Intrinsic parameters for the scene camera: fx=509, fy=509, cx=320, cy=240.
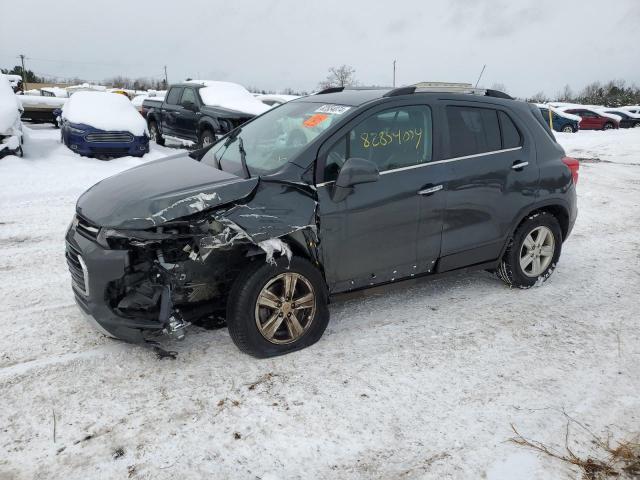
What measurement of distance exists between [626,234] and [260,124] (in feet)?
17.0

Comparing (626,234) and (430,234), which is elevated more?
(430,234)

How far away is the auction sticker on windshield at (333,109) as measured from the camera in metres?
3.84

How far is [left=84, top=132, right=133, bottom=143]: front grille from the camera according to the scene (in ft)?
35.6

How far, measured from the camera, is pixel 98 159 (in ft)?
36.3

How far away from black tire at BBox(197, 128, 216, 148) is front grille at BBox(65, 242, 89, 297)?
913 centimetres

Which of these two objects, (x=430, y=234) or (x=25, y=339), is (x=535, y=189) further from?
(x=25, y=339)

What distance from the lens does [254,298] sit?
326 cm

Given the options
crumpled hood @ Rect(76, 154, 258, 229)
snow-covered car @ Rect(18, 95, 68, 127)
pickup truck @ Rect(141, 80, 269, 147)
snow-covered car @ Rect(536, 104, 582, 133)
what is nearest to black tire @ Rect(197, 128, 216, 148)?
pickup truck @ Rect(141, 80, 269, 147)

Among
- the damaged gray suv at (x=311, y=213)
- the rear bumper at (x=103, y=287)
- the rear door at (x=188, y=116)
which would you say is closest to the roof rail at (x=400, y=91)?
the damaged gray suv at (x=311, y=213)

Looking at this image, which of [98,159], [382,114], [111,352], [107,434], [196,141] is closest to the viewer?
[107,434]

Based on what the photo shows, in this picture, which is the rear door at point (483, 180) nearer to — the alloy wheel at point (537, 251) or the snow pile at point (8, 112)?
the alloy wheel at point (537, 251)

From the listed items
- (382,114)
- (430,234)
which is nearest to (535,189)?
(430,234)

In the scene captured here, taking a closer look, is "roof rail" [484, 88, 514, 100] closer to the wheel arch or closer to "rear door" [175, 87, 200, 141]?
the wheel arch

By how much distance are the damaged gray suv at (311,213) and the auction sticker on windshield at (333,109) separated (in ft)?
0.08
